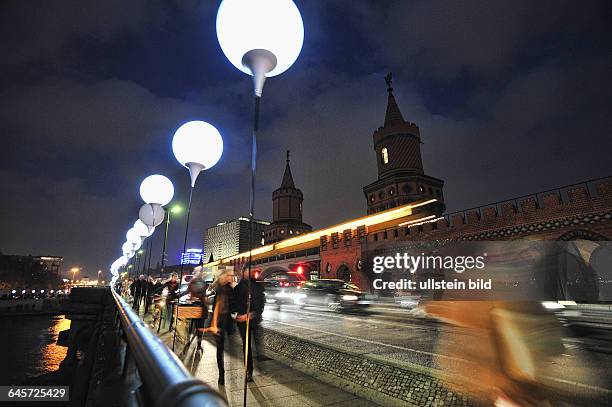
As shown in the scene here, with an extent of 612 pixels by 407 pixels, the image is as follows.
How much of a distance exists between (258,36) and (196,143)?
8.77ft

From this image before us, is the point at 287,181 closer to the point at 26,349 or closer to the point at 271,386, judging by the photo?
the point at 26,349

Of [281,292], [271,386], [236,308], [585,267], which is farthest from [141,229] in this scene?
[585,267]

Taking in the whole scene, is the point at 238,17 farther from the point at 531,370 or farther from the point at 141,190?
the point at 141,190

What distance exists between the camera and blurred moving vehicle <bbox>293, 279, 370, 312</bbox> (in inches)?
531

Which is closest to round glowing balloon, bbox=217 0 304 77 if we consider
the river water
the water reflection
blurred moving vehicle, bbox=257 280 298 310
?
blurred moving vehicle, bbox=257 280 298 310

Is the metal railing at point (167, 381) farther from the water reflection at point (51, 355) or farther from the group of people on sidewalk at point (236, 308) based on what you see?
the water reflection at point (51, 355)

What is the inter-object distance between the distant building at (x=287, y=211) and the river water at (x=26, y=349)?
45.6 meters

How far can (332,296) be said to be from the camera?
14648 millimetres

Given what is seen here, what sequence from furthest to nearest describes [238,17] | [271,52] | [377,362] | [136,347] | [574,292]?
[574,292] < [377,362] < [271,52] < [238,17] < [136,347]

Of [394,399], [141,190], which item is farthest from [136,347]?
[141,190]

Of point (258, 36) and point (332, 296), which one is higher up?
point (258, 36)

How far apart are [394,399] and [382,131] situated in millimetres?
48078

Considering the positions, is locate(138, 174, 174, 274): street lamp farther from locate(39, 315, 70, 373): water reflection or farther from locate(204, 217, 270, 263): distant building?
locate(204, 217, 270, 263): distant building

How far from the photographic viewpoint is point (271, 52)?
2855 mm
